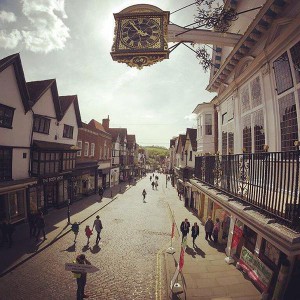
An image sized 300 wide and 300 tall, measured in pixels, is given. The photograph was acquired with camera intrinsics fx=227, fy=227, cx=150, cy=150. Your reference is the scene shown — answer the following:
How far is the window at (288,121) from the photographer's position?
6289 mm

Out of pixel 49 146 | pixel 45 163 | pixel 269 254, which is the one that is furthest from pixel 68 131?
pixel 269 254

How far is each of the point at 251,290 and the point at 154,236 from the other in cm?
783

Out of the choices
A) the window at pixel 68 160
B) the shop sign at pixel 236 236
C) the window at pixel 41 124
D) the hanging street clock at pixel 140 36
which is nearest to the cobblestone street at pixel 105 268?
the shop sign at pixel 236 236

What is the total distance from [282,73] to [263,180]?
3.24 metres

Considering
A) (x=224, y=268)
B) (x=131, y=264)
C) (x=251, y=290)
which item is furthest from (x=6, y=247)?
(x=251, y=290)

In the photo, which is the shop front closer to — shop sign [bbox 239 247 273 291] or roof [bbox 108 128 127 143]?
shop sign [bbox 239 247 273 291]

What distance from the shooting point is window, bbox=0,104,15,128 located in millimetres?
15510

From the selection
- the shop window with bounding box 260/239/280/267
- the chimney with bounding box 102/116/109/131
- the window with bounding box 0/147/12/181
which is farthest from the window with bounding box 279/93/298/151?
the chimney with bounding box 102/116/109/131

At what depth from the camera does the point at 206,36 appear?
8.34 m

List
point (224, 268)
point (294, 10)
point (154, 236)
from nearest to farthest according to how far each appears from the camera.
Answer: point (294, 10)
point (224, 268)
point (154, 236)

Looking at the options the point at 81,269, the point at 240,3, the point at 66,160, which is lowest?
the point at 81,269

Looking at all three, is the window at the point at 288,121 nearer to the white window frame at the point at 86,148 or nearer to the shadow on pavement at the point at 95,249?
the shadow on pavement at the point at 95,249

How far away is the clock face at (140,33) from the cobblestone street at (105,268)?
9208 mm

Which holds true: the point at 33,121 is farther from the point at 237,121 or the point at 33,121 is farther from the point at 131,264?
the point at 237,121
